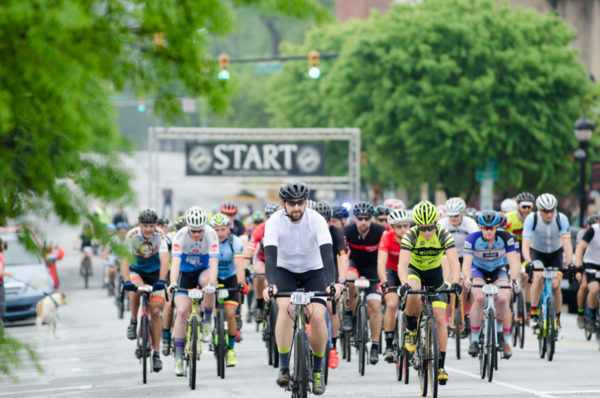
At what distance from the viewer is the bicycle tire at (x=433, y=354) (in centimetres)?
1034

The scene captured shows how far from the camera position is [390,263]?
13516 mm

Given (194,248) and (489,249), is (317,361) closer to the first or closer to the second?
(194,248)

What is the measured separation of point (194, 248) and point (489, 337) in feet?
11.2

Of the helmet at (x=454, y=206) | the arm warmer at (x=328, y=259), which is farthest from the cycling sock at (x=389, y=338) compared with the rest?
the arm warmer at (x=328, y=259)

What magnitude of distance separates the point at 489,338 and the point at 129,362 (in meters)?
5.23

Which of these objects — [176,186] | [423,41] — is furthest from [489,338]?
[423,41]

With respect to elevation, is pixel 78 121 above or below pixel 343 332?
above

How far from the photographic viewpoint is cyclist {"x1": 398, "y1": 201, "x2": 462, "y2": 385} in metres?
11.1

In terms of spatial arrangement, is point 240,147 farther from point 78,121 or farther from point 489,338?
point 78,121

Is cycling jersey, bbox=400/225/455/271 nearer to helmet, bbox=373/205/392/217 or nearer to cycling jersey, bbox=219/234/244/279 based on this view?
cycling jersey, bbox=219/234/244/279

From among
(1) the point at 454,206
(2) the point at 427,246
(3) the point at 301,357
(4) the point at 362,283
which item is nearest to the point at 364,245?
(4) the point at 362,283

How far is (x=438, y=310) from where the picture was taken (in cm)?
1093

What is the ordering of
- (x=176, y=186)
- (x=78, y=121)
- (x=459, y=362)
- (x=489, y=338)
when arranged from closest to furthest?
(x=78, y=121) → (x=489, y=338) → (x=459, y=362) → (x=176, y=186)

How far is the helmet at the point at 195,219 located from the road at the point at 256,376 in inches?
67.3
